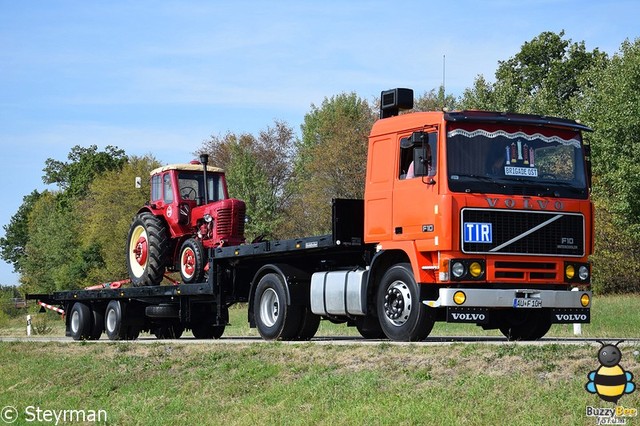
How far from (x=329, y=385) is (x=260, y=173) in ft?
180

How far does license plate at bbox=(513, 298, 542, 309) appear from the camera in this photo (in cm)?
1652

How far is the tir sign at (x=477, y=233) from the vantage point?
53.5 feet

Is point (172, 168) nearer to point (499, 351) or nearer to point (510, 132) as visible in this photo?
point (510, 132)

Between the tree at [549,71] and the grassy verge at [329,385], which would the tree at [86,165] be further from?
the grassy verge at [329,385]

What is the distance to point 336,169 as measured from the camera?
2486 inches

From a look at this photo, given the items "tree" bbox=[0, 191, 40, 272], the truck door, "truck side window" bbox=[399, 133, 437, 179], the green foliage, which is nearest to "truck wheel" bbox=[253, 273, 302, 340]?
the truck door

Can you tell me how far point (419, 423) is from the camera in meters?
11.8

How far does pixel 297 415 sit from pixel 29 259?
9286 cm

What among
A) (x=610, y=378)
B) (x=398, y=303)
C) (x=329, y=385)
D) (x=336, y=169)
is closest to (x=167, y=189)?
(x=398, y=303)

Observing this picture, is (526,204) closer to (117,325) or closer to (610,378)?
(610,378)

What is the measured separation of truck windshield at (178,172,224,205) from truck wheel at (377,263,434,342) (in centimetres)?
861

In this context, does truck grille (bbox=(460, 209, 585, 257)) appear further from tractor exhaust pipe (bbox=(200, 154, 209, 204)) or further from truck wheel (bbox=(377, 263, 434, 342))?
tractor exhaust pipe (bbox=(200, 154, 209, 204))

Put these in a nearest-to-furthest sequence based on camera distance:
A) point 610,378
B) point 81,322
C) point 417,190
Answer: point 610,378
point 417,190
point 81,322

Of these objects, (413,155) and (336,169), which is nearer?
(413,155)
